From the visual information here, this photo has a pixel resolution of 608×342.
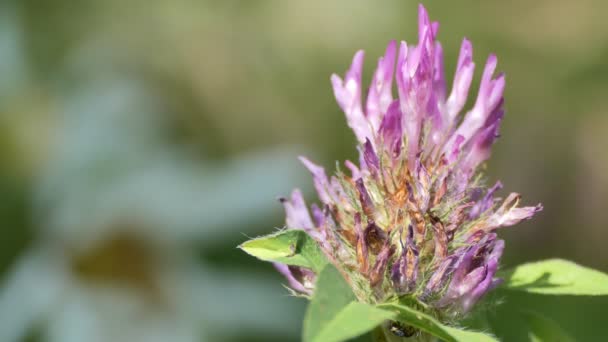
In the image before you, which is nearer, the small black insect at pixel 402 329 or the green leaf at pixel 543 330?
the small black insect at pixel 402 329

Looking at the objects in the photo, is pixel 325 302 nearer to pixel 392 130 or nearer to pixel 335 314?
pixel 335 314

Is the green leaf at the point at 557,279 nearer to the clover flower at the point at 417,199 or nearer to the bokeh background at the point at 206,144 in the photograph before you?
the clover flower at the point at 417,199

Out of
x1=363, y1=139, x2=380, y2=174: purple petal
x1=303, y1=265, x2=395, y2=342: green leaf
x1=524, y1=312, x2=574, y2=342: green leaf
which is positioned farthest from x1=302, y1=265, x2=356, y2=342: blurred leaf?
x1=524, y1=312, x2=574, y2=342: green leaf

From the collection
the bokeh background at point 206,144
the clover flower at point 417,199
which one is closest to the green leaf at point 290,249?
the clover flower at point 417,199

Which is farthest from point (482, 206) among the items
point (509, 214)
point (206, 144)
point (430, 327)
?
point (206, 144)

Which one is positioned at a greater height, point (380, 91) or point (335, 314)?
point (380, 91)

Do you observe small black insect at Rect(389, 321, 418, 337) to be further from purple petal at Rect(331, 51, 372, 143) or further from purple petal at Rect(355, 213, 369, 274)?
purple petal at Rect(331, 51, 372, 143)

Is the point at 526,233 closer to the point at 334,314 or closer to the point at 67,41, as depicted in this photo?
the point at 67,41
